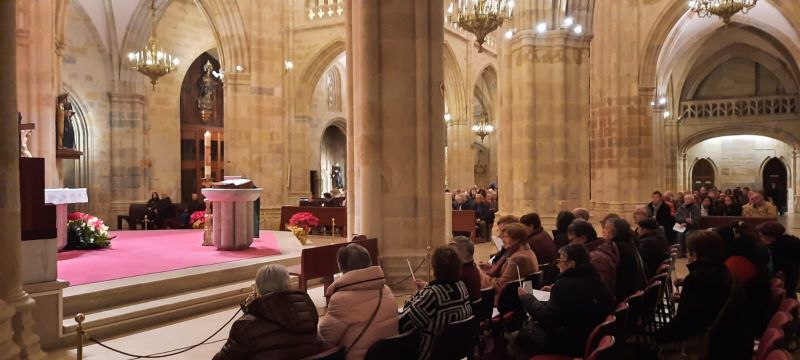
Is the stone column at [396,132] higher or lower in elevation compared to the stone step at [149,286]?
higher

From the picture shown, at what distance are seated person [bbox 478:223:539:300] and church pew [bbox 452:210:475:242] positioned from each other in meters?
8.24

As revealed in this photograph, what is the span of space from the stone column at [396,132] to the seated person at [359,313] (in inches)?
164

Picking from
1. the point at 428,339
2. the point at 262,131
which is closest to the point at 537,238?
the point at 428,339

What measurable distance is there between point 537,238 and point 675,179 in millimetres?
26087

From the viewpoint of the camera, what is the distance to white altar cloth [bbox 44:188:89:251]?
8148mm

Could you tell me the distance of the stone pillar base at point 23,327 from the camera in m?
4.42

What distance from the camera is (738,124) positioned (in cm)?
2820

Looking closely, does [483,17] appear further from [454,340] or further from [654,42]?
[454,340]

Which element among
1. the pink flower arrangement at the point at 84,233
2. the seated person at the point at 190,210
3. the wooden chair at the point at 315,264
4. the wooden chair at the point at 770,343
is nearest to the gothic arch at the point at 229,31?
the seated person at the point at 190,210

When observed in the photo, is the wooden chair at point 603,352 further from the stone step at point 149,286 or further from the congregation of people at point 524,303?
the stone step at point 149,286

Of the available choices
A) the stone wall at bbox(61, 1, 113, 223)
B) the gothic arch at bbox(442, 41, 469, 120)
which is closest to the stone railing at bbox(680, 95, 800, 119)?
the gothic arch at bbox(442, 41, 469, 120)

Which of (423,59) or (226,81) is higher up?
(226,81)

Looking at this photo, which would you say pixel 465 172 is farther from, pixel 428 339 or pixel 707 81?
pixel 428 339

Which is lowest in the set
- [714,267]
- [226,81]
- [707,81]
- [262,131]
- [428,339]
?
[428,339]
